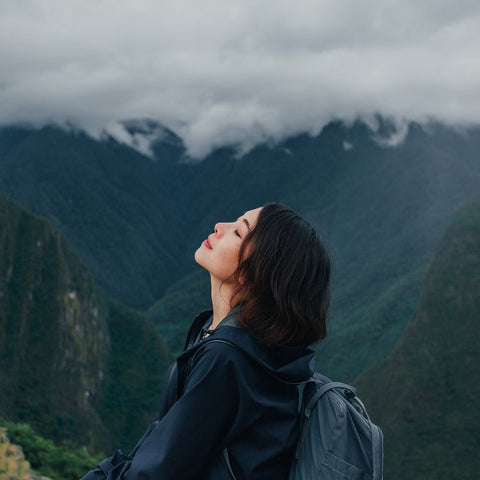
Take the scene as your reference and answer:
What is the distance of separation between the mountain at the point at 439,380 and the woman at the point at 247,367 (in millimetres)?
70378

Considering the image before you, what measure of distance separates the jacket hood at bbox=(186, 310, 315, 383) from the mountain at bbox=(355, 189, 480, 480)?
70.4 metres

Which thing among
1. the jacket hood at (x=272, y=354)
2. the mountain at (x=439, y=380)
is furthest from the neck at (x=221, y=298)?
the mountain at (x=439, y=380)

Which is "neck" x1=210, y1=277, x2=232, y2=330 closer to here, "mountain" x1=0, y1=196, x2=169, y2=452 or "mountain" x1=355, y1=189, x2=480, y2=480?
"mountain" x1=355, y1=189, x2=480, y2=480

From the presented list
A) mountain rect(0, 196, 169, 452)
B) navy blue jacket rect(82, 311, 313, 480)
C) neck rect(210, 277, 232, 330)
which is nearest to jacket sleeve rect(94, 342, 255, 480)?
navy blue jacket rect(82, 311, 313, 480)

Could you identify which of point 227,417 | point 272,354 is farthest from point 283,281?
point 227,417

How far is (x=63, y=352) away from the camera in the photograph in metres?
102

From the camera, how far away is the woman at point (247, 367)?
278 centimetres

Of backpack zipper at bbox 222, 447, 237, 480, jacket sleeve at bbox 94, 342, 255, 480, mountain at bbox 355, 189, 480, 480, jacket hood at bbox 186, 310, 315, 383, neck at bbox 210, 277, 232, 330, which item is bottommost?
mountain at bbox 355, 189, 480, 480

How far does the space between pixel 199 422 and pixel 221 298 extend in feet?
2.36

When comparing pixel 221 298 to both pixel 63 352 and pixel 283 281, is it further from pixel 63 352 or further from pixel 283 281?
pixel 63 352

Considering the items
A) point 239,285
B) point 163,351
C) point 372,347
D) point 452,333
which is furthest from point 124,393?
point 239,285

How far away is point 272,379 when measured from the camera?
9.66 feet

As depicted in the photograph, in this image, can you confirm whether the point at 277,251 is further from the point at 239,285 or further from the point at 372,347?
the point at 372,347

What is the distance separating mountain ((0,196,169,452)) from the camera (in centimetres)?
8981
